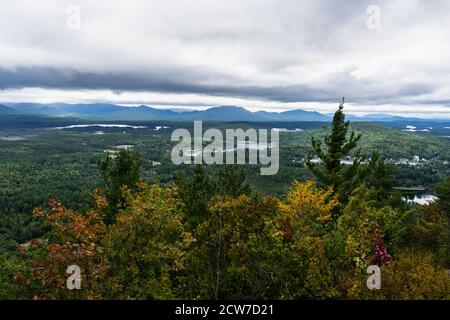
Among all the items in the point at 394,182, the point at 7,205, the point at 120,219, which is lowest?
the point at 7,205

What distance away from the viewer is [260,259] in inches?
504

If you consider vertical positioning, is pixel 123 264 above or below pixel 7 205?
above

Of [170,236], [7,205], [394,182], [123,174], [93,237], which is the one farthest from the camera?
[7,205]

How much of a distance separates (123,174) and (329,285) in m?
23.5

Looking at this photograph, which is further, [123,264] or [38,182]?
[38,182]

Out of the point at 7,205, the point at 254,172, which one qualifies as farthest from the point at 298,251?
the point at 254,172

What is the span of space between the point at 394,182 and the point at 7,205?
129 metres
